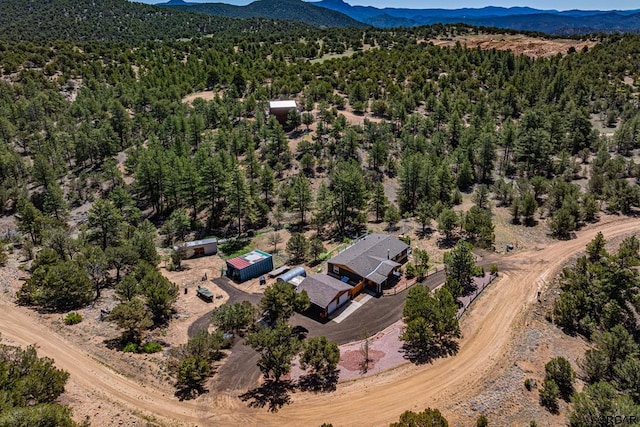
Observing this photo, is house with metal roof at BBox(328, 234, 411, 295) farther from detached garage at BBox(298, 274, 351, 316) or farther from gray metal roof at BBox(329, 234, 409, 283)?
detached garage at BBox(298, 274, 351, 316)

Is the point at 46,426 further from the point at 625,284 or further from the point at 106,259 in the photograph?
the point at 625,284

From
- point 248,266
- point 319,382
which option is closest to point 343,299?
point 319,382

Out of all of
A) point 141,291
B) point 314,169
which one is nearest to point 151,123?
point 314,169

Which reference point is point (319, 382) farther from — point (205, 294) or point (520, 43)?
point (520, 43)

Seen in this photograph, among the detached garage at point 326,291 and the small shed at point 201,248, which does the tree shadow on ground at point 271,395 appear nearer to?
the detached garage at point 326,291

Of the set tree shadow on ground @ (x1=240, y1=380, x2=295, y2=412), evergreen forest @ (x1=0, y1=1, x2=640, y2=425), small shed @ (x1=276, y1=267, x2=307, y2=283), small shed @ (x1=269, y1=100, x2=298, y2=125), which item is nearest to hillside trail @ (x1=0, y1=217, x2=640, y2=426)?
tree shadow on ground @ (x1=240, y1=380, x2=295, y2=412)

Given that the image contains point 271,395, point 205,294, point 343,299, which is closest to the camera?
point 271,395

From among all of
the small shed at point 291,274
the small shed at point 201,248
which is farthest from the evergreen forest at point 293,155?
the small shed at point 291,274
